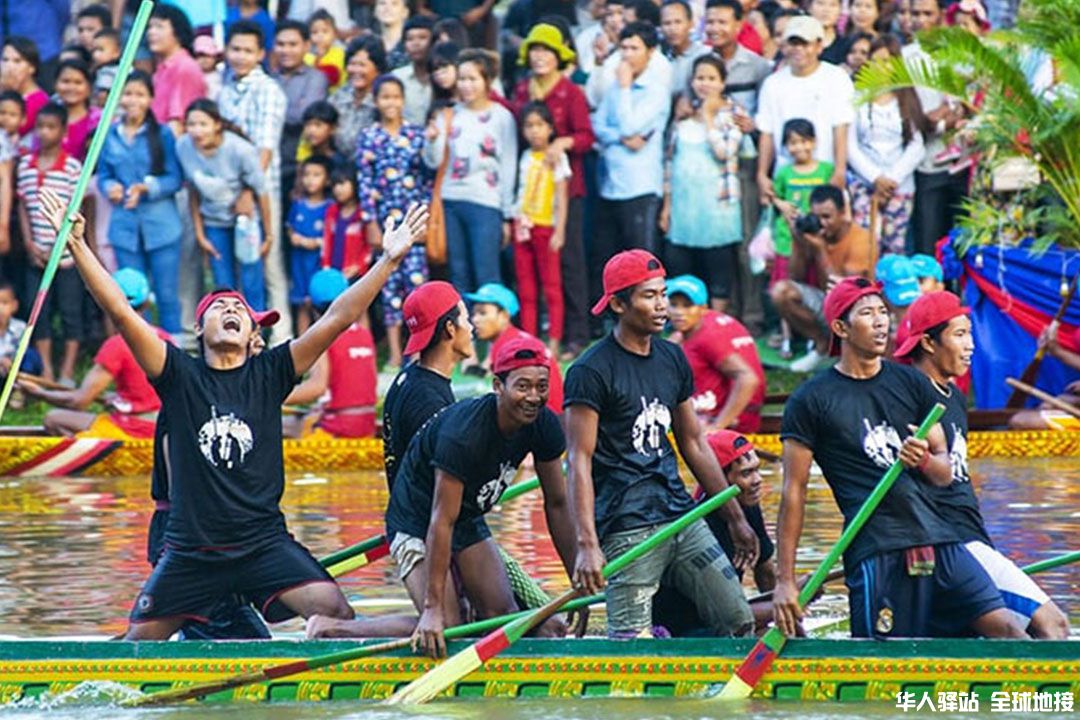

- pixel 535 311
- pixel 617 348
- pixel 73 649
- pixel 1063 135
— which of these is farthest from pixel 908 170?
pixel 73 649

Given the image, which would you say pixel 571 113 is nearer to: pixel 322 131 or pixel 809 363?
pixel 322 131

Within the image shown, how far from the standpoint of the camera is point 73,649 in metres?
9.94

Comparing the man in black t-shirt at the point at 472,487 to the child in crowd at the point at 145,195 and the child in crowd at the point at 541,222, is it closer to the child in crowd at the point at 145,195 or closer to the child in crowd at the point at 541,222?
the child in crowd at the point at 541,222

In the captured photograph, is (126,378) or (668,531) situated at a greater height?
(668,531)

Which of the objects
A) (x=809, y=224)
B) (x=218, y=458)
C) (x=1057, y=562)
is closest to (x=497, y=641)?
(x=218, y=458)

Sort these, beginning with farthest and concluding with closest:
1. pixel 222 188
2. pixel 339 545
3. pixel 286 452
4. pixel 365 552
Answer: pixel 222 188 → pixel 286 452 → pixel 339 545 → pixel 365 552

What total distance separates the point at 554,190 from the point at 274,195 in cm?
228

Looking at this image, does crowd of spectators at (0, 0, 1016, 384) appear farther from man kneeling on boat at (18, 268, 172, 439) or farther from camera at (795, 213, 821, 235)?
man kneeling on boat at (18, 268, 172, 439)

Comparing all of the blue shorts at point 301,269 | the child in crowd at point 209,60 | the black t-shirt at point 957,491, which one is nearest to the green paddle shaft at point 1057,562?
the black t-shirt at point 957,491

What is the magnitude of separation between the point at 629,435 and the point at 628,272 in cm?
66

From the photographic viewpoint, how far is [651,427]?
33.7 ft

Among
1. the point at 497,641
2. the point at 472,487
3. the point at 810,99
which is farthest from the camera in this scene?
the point at 810,99

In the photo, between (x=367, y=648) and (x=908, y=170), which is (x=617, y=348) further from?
(x=908, y=170)

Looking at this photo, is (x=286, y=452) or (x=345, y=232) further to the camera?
(x=345, y=232)
